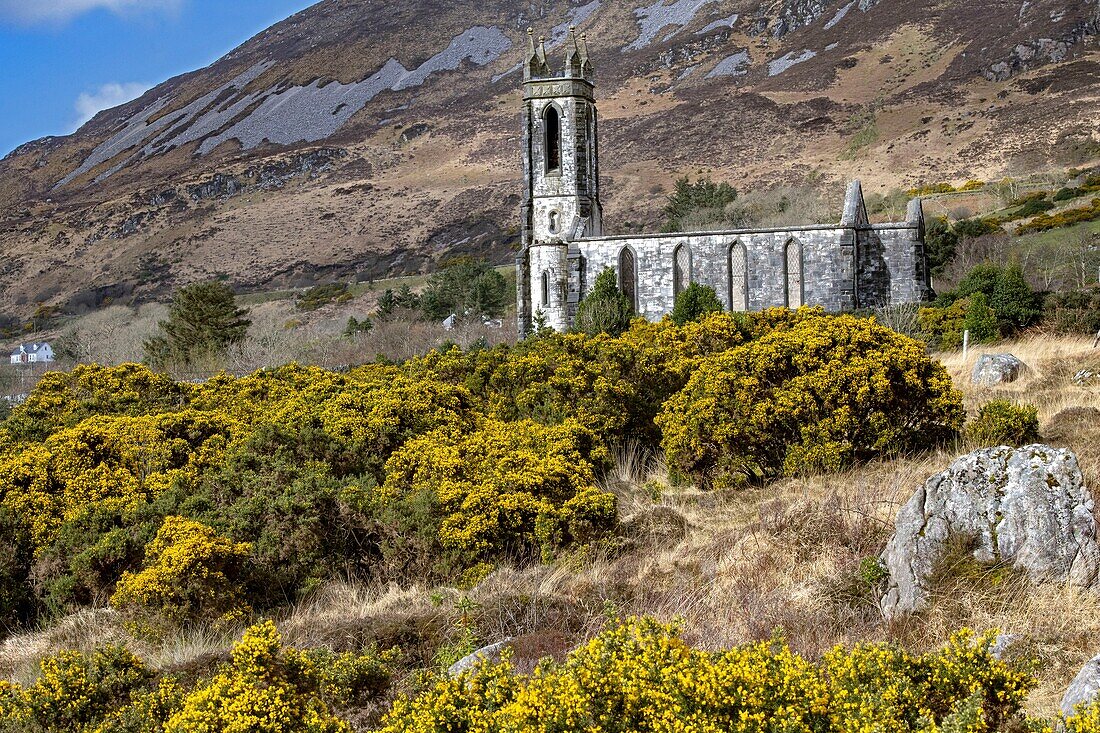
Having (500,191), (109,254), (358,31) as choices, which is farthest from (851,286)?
(358,31)

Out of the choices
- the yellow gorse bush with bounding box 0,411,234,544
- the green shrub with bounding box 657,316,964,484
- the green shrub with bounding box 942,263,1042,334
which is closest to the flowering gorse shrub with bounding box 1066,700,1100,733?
the green shrub with bounding box 657,316,964,484

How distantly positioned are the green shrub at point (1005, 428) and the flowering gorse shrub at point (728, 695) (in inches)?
226

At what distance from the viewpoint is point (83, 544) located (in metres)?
9.28

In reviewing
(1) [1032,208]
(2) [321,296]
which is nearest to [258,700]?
(1) [1032,208]

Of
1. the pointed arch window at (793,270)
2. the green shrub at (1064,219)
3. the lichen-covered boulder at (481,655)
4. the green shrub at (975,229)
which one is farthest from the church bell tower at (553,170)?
the lichen-covered boulder at (481,655)

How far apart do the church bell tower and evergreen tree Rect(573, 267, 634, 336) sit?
9.93ft

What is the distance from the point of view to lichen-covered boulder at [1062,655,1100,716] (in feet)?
13.5

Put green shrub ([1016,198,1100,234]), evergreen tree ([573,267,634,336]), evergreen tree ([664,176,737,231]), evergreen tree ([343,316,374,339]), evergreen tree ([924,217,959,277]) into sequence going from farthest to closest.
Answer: evergreen tree ([664,176,737,231]), evergreen tree ([343,316,374,339]), green shrub ([1016,198,1100,234]), evergreen tree ([924,217,959,277]), evergreen tree ([573,267,634,336])

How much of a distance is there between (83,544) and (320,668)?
467cm

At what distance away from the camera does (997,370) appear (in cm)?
1409

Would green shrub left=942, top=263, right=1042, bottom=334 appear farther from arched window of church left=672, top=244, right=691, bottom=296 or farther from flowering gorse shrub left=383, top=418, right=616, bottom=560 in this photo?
flowering gorse shrub left=383, top=418, right=616, bottom=560

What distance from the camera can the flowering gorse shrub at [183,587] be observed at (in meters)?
7.96

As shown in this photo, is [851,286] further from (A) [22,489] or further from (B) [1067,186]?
(B) [1067,186]

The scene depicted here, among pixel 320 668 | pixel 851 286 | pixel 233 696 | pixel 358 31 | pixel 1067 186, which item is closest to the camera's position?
pixel 233 696
